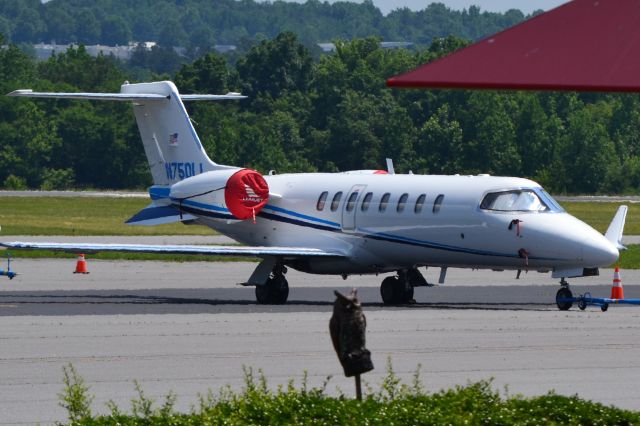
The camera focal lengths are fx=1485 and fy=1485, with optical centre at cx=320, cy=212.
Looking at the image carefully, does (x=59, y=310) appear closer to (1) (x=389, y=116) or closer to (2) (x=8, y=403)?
(2) (x=8, y=403)

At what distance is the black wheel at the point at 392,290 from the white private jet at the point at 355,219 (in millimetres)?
19

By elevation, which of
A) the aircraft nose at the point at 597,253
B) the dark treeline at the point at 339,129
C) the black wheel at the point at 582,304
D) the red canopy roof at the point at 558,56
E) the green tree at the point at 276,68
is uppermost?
the green tree at the point at 276,68

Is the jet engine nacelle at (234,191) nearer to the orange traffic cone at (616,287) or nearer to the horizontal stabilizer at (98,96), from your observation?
the horizontal stabilizer at (98,96)

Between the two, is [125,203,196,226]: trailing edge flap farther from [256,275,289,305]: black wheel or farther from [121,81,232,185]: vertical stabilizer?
[256,275,289,305]: black wheel

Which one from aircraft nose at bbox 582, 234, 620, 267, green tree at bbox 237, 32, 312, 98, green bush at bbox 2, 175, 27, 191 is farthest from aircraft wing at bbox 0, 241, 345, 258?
green tree at bbox 237, 32, 312, 98

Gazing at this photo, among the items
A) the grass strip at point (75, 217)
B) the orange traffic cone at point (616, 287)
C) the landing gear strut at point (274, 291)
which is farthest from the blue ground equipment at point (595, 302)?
the grass strip at point (75, 217)

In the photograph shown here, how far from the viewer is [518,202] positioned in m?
25.8

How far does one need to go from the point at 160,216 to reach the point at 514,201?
8311 millimetres

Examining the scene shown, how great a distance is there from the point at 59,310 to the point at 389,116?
81277 mm

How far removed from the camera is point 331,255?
27.9 meters

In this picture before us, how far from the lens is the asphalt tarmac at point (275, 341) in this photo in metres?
14.9

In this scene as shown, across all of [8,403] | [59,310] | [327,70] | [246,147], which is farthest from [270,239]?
[327,70]

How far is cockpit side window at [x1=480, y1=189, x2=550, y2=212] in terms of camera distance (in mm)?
25734

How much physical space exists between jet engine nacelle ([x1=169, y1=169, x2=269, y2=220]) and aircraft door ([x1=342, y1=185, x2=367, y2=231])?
78.9 inches
